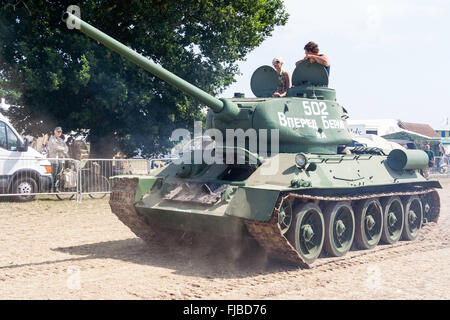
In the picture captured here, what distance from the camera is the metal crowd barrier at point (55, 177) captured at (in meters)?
15.6

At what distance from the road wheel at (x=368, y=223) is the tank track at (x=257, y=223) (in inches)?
9.2

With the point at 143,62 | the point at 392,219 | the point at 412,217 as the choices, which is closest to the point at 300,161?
the point at 143,62

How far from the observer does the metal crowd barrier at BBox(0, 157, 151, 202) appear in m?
15.6

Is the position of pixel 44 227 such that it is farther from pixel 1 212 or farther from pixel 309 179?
pixel 309 179

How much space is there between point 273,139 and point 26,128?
1331 centimetres

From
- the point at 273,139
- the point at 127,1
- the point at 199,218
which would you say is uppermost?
the point at 127,1

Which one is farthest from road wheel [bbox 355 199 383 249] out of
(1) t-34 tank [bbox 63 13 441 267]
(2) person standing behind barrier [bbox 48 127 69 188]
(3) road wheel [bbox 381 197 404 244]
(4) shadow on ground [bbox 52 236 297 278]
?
(2) person standing behind barrier [bbox 48 127 69 188]

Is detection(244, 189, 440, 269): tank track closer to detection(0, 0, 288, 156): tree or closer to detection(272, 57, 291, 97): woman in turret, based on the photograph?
detection(272, 57, 291, 97): woman in turret

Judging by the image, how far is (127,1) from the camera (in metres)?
18.1

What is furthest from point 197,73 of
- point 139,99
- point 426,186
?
point 426,186

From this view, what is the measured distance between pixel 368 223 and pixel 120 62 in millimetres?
10781

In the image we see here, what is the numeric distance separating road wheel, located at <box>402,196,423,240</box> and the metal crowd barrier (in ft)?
31.5

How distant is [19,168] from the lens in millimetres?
15766

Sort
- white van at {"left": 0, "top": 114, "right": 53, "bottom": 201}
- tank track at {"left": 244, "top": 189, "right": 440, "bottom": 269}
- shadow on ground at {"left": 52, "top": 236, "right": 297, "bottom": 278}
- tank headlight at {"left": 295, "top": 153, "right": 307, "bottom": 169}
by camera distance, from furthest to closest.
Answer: white van at {"left": 0, "top": 114, "right": 53, "bottom": 201} < tank headlight at {"left": 295, "top": 153, "right": 307, "bottom": 169} < shadow on ground at {"left": 52, "top": 236, "right": 297, "bottom": 278} < tank track at {"left": 244, "top": 189, "right": 440, "bottom": 269}
